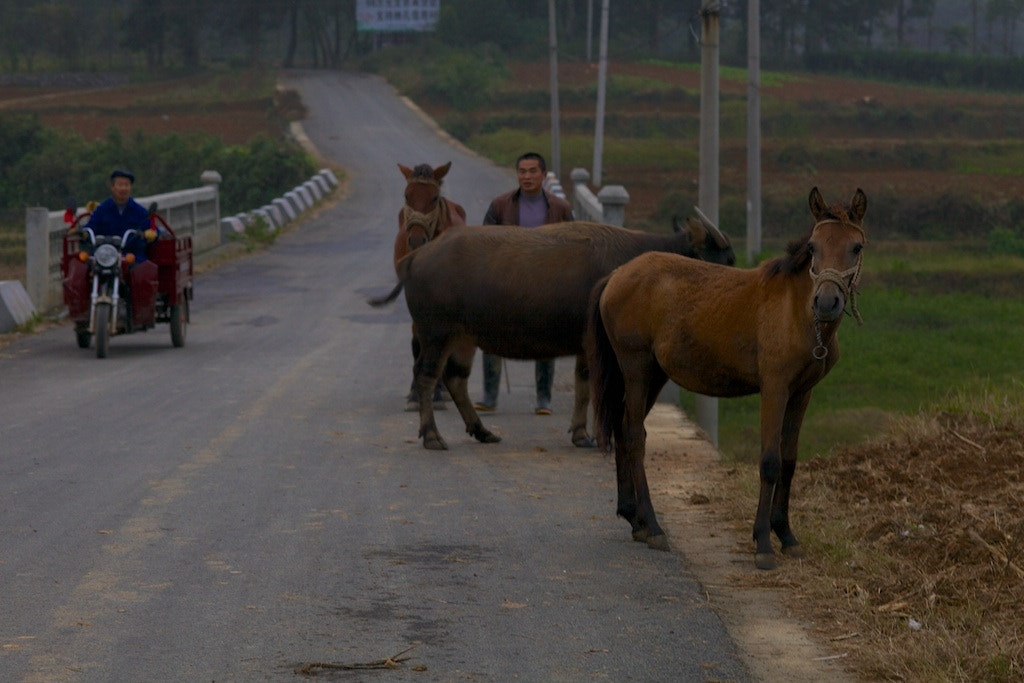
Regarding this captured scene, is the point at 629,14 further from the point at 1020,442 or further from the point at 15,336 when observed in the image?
the point at 1020,442

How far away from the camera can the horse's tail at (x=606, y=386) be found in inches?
318

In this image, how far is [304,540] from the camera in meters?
7.64

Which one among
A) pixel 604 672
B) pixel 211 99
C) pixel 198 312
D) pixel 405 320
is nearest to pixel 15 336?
pixel 198 312

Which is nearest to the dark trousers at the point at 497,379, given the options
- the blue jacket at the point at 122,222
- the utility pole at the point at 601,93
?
the blue jacket at the point at 122,222

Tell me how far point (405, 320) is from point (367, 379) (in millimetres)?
5351

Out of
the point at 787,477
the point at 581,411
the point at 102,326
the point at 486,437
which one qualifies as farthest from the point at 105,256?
the point at 787,477

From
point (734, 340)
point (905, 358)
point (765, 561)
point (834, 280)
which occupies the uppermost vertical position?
point (834, 280)

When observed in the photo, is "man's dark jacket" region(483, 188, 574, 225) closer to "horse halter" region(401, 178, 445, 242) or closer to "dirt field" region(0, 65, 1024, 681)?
"horse halter" region(401, 178, 445, 242)

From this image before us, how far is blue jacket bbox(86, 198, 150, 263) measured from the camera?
15.6 m

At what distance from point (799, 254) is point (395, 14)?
99423 millimetres

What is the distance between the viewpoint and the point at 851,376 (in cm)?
1884

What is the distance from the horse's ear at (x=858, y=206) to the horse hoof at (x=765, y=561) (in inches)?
66.2

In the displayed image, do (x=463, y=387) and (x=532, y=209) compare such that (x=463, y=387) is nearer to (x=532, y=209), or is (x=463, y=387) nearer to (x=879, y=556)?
(x=532, y=209)

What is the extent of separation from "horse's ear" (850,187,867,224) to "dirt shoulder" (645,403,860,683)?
175cm
